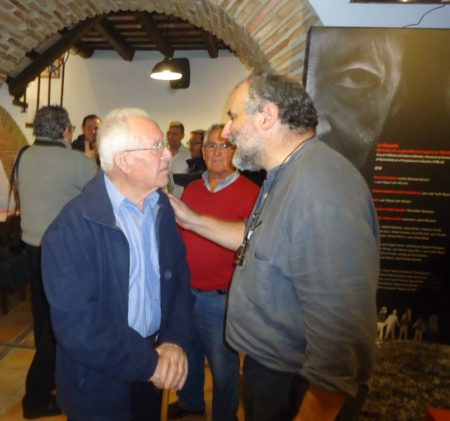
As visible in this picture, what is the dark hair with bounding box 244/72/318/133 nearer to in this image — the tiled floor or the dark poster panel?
the dark poster panel

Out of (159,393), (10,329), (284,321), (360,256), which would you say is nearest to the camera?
(360,256)

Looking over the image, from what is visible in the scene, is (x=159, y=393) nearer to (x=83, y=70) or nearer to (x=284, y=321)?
(x=284, y=321)

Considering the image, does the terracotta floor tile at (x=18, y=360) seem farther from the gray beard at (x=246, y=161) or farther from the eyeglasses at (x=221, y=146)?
the gray beard at (x=246, y=161)

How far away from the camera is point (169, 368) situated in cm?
150

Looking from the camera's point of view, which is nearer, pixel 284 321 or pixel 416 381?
pixel 284 321

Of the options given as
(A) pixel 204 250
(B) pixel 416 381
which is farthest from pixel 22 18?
(B) pixel 416 381

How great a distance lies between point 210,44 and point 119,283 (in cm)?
763

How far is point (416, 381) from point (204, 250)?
64.1 inches

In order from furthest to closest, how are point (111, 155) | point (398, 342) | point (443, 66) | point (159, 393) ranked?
point (398, 342), point (443, 66), point (159, 393), point (111, 155)

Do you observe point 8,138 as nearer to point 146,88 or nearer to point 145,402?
point 146,88

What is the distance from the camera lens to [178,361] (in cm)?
154

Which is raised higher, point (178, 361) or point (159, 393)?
point (178, 361)

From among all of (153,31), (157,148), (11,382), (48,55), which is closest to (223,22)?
(157,148)

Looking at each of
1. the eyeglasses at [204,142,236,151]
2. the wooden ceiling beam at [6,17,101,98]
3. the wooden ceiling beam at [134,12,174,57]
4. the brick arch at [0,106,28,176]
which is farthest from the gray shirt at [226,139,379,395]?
the brick arch at [0,106,28,176]
